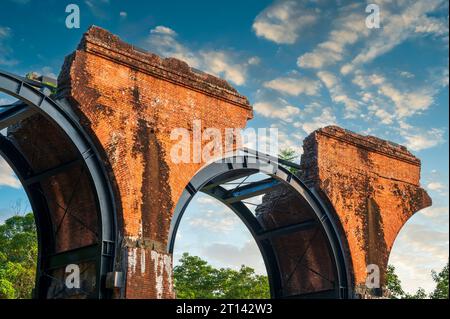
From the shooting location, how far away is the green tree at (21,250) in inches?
1045

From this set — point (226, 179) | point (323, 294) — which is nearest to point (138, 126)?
point (226, 179)

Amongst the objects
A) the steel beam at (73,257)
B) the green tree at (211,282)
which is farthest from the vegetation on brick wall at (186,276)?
the steel beam at (73,257)

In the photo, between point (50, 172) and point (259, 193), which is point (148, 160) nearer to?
point (50, 172)

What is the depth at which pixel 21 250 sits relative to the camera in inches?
1086

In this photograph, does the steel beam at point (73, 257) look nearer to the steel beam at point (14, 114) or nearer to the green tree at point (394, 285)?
the steel beam at point (14, 114)

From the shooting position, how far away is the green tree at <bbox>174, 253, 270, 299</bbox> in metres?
33.4

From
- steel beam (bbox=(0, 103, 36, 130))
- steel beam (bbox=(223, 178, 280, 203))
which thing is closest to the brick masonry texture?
steel beam (bbox=(0, 103, 36, 130))

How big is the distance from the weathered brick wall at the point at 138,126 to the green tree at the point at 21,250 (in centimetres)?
1510

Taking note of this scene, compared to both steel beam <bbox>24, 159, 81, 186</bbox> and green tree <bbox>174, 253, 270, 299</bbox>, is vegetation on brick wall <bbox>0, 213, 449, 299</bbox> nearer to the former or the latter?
green tree <bbox>174, 253, 270, 299</bbox>

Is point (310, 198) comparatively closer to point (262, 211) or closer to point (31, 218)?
point (262, 211)

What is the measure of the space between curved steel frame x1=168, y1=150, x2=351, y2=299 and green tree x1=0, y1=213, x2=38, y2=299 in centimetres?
1218

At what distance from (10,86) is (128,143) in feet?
8.83

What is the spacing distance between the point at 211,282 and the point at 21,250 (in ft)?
36.3
